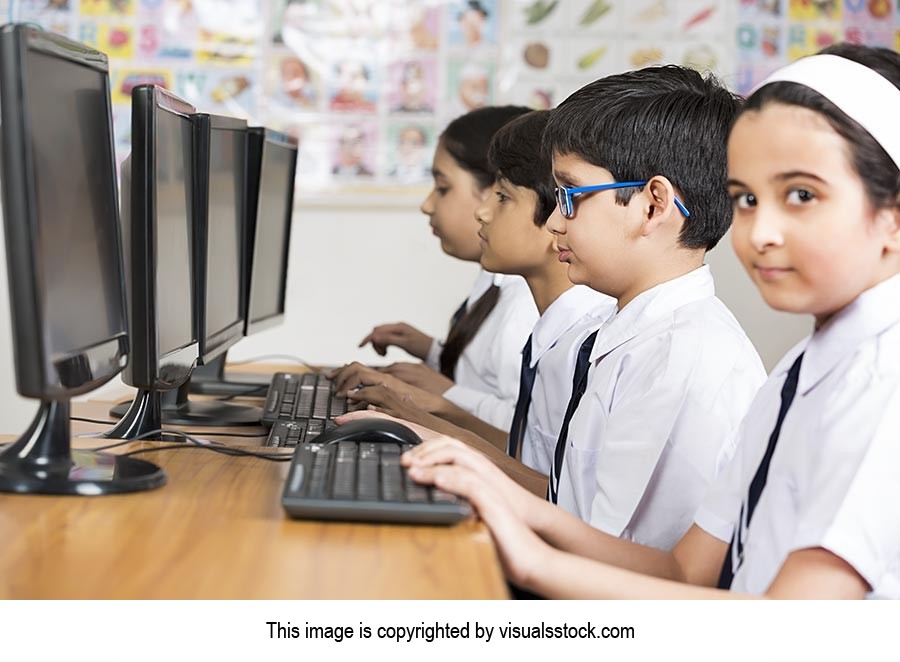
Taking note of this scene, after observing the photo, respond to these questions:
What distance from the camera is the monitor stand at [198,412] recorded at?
1771 mm

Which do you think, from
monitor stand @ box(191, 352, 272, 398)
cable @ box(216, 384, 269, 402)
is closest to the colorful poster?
monitor stand @ box(191, 352, 272, 398)

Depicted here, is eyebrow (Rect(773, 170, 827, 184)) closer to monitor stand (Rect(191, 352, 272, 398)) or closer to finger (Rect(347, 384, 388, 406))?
finger (Rect(347, 384, 388, 406))

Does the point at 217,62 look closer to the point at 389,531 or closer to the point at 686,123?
the point at 686,123

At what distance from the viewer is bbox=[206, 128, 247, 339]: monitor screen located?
1.68 m

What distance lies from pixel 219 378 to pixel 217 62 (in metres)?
1.42

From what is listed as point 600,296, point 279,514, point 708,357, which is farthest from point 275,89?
point 279,514

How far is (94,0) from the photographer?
3.33 meters

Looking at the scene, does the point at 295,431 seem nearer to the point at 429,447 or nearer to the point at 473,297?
the point at 429,447

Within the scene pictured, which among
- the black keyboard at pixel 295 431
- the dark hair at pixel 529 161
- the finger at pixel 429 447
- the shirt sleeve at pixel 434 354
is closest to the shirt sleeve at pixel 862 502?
the finger at pixel 429 447

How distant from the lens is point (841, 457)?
0.92m

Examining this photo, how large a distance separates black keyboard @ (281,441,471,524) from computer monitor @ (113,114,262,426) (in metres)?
0.57

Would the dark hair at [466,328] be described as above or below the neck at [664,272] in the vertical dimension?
below

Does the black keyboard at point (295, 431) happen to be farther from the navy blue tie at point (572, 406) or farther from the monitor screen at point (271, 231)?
the monitor screen at point (271, 231)

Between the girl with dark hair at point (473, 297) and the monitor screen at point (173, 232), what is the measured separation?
84cm
